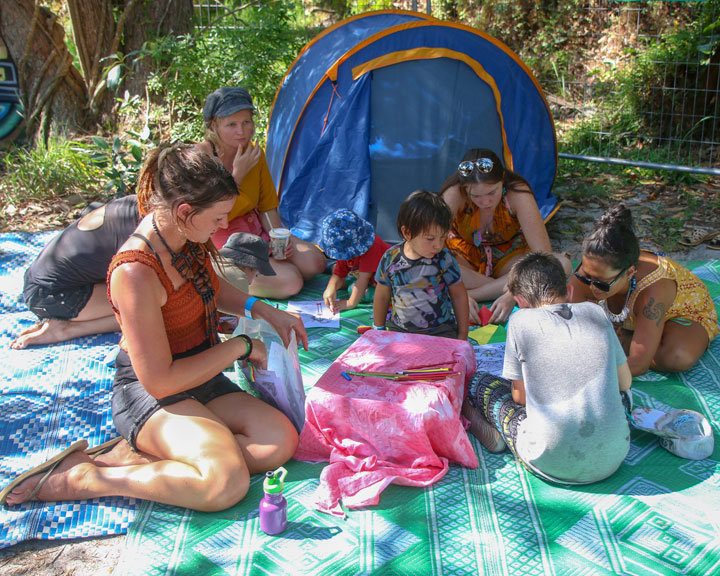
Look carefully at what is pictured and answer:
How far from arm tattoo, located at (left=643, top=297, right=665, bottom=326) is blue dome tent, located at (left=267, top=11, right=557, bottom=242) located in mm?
1957

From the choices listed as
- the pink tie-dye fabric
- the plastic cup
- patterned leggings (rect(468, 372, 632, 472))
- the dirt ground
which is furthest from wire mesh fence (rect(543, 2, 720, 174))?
the pink tie-dye fabric

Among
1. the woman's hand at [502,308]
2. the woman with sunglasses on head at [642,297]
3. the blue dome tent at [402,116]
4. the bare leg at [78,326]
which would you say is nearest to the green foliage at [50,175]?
the blue dome tent at [402,116]

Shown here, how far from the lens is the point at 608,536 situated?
2.26 metres

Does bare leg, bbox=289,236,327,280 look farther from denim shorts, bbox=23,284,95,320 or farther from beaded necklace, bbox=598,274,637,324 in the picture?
beaded necklace, bbox=598,274,637,324

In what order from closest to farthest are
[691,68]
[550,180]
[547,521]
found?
[547,521] → [550,180] → [691,68]

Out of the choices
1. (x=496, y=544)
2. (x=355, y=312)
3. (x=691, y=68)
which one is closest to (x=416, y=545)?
(x=496, y=544)

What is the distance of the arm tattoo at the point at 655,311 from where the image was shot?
9.69 ft

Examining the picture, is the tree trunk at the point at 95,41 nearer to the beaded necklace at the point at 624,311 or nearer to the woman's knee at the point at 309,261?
the woman's knee at the point at 309,261

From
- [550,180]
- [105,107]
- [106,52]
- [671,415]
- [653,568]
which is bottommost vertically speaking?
[653,568]

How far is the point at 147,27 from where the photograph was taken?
22.5ft

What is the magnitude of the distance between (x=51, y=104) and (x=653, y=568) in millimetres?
6673

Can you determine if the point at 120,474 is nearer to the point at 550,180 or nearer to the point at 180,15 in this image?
the point at 550,180

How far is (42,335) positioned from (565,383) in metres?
2.68

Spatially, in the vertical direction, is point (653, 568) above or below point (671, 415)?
below
